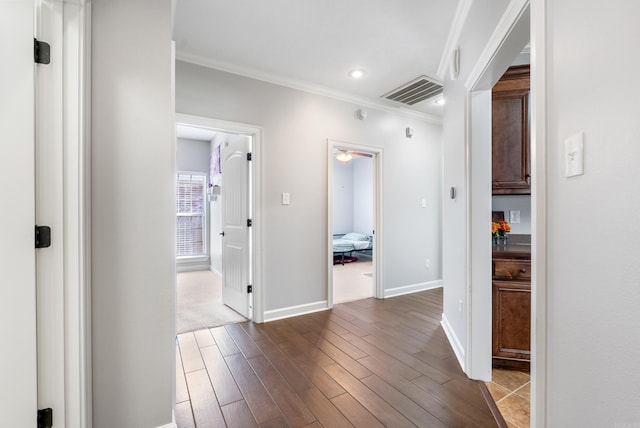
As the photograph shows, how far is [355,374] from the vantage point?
6.86 ft

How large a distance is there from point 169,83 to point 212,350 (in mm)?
2086

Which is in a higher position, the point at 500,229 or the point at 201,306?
the point at 500,229

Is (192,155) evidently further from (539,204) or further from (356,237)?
(539,204)

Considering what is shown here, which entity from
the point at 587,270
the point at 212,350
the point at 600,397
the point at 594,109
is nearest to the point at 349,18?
the point at 594,109

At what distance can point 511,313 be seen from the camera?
2086 millimetres

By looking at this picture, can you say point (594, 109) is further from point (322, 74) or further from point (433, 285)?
point (433, 285)

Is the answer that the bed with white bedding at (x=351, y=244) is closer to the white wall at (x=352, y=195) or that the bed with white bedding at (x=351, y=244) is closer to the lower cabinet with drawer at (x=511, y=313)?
the white wall at (x=352, y=195)

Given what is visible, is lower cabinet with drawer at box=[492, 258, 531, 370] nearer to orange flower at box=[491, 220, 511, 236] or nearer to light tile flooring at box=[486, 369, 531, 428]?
light tile flooring at box=[486, 369, 531, 428]

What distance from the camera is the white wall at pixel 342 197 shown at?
814 centimetres

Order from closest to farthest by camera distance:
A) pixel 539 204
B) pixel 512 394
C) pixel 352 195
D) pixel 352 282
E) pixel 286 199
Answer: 1. pixel 539 204
2. pixel 512 394
3. pixel 286 199
4. pixel 352 282
5. pixel 352 195

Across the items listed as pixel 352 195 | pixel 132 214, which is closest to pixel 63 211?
pixel 132 214

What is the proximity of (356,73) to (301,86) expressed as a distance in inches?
25.0

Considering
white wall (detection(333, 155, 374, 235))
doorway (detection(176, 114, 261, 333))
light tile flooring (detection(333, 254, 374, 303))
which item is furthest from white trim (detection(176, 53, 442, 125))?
white wall (detection(333, 155, 374, 235))

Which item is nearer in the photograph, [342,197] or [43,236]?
[43,236]
